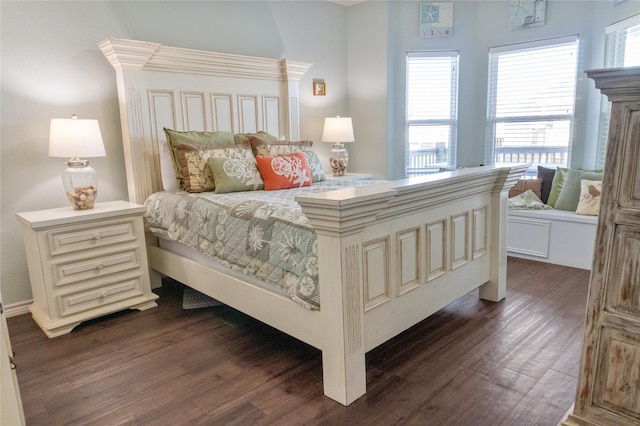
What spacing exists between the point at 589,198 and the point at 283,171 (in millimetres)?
2559

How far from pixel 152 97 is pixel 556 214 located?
11.2 ft

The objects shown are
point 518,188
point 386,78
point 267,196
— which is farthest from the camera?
point 386,78

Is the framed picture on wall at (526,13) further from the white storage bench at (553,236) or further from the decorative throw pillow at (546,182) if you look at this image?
the white storage bench at (553,236)

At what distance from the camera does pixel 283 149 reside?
3314 mm

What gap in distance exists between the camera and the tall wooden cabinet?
1229 mm

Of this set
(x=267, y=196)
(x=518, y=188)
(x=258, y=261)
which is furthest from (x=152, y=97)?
(x=518, y=188)

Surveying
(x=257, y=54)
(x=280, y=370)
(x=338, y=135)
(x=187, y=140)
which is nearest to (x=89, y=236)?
(x=187, y=140)

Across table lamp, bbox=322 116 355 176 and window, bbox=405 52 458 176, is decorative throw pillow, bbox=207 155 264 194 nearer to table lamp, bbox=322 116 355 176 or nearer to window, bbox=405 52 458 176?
table lamp, bbox=322 116 355 176

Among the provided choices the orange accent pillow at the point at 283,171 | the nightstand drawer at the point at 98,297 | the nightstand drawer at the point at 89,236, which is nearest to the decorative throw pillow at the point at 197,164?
the orange accent pillow at the point at 283,171

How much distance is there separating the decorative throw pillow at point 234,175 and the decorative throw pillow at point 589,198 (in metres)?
2.66

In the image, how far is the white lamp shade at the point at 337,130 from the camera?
4.27 metres

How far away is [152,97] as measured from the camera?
319cm

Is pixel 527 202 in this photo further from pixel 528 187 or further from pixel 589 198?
pixel 589 198

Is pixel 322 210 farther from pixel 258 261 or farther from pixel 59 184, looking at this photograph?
pixel 59 184
